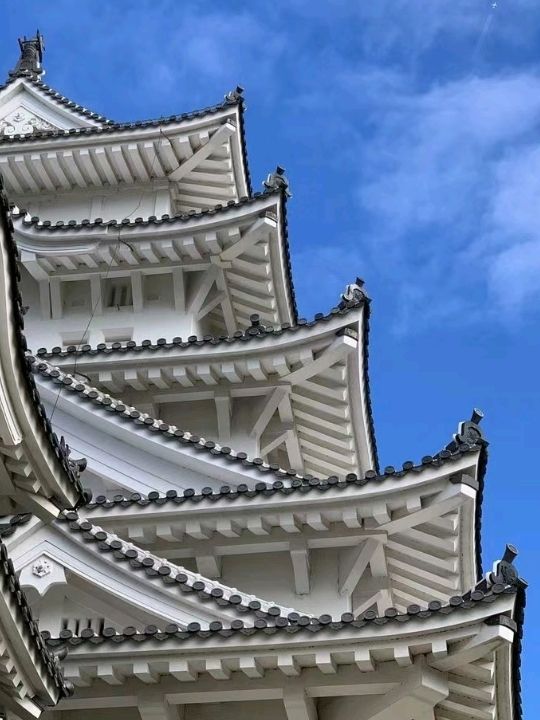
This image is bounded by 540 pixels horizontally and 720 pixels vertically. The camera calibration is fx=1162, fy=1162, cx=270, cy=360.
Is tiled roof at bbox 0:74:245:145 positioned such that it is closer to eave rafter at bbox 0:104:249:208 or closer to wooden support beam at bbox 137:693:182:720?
eave rafter at bbox 0:104:249:208

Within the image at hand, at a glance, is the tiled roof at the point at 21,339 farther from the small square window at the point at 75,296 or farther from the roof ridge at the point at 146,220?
the small square window at the point at 75,296

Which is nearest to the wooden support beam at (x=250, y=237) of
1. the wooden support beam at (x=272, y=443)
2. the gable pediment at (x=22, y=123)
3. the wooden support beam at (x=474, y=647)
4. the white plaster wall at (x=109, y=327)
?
the white plaster wall at (x=109, y=327)

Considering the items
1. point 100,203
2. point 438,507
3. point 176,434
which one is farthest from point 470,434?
point 100,203

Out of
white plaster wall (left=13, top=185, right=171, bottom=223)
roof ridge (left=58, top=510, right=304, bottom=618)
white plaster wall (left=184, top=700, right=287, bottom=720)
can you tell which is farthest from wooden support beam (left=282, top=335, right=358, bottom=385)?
white plaster wall (left=184, top=700, right=287, bottom=720)

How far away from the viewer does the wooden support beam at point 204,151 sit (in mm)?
21016

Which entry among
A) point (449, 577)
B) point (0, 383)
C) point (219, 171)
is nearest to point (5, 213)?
point (0, 383)

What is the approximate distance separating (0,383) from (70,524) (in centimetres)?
464

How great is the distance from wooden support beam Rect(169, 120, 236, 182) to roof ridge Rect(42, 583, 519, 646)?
1173cm

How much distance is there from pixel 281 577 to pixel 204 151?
31.7ft

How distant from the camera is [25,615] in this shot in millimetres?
8492

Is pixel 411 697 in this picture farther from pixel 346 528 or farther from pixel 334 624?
pixel 346 528

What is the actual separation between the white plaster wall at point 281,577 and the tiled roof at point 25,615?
5603mm

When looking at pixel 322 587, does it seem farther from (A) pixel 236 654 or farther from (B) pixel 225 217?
(B) pixel 225 217

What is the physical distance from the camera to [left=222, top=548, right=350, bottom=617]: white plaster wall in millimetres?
14344
